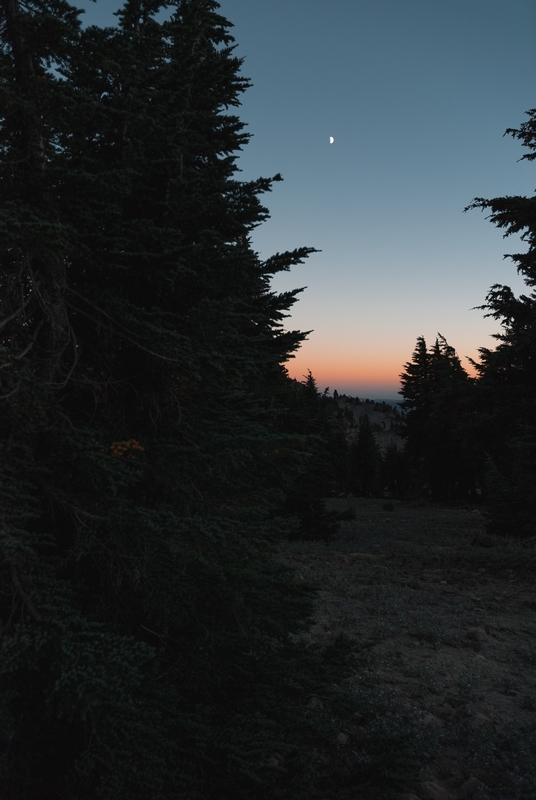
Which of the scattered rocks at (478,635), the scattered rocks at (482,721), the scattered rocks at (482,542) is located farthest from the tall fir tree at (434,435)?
the scattered rocks at (482,721)

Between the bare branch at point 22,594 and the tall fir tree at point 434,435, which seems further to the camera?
the tall fir tree at point 434,435

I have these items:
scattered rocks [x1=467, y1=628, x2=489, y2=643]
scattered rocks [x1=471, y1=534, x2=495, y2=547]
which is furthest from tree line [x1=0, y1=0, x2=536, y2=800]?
scattered rocks [x1=471, y1=534, x2=495, y2=547]

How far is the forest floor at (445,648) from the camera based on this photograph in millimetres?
4934

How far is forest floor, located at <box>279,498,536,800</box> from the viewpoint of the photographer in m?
4.93

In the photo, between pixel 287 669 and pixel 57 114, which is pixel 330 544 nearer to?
pixel 287 669

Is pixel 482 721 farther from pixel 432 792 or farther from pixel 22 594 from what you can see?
pixel 22 594

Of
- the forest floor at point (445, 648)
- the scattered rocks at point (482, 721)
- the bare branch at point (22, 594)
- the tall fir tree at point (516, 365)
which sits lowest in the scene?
the forest floor at point (445, 648)

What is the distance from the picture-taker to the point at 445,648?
810cm

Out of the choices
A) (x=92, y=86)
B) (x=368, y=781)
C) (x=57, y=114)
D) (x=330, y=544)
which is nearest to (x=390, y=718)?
(x=368, y=781)

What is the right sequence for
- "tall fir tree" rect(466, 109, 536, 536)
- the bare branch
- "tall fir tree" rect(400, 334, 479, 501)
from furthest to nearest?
"tall fir tree" rect(400, 334, 479, 501) < "tall fir tree" rect(466, 109, 536, 536) < the bare branch

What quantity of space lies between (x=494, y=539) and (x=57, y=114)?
20.7 m

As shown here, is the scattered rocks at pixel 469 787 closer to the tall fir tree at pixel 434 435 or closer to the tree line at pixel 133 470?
the tree line at pixel 133 470

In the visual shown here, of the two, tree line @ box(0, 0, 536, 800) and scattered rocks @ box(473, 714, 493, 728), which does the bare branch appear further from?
scattered rocks @ box(473, 714, 493, 728)

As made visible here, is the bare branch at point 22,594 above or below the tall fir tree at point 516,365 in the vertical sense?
below
